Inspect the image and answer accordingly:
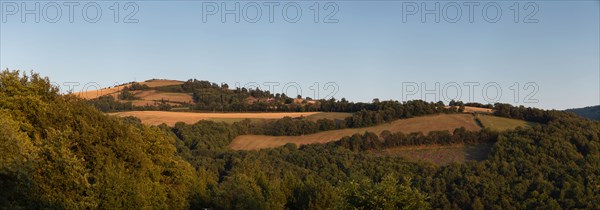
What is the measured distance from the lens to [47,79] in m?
39.2

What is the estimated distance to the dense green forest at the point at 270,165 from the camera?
1161 inches

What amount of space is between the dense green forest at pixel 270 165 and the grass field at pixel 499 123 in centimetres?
288

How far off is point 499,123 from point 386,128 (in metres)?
21.1

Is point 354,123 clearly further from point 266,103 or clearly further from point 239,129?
point 266,103

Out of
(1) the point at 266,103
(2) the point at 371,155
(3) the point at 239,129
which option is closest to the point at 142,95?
(1) the point at 266,103

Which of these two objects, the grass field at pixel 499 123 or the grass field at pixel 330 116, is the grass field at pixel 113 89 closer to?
the grass field at pixel 330 116

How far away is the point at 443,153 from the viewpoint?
105 meters

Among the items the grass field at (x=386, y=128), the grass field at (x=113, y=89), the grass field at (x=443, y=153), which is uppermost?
the grass field at (x=113, y=89)

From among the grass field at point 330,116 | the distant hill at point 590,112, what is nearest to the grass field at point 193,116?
the grass field at point 330,116

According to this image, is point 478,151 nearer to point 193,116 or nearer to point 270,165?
point 270,165

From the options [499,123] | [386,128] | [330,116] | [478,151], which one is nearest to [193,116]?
[330,116]

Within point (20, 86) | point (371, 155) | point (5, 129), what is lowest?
point (371, 155)

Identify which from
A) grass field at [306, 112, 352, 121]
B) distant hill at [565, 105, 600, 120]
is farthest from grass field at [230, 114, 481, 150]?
distant hill at [565, 105, 600, 120]

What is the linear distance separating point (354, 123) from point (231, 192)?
82041mm
